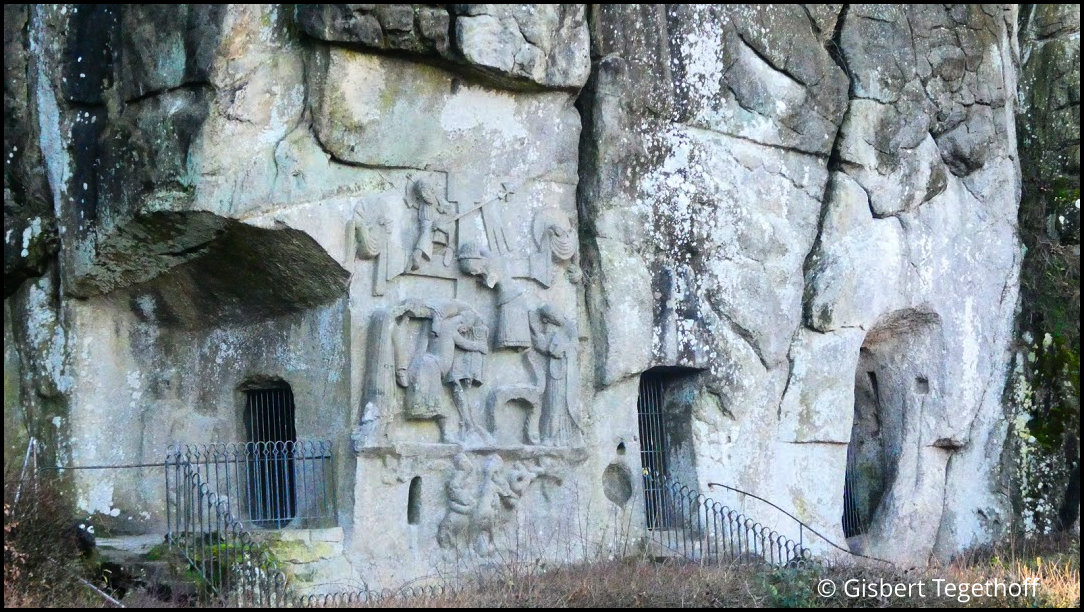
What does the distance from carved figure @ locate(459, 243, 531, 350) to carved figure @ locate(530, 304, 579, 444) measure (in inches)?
7.0

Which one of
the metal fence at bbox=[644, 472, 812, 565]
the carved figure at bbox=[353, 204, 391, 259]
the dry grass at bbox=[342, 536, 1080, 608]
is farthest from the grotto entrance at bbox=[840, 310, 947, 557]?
the carved figure at bbox=[353, 204, 391, 259]

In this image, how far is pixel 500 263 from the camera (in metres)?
15.4

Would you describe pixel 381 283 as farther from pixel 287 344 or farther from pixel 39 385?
pixel 39 385

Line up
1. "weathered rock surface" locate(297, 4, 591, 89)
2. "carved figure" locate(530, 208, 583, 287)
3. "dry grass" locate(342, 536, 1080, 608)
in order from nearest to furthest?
"dry grass" locate(342, 536, 1080, 608), "weathered rock surface" locate(297, 4, 591, 89), "carved figure" locate(530, 208, 583, 287)

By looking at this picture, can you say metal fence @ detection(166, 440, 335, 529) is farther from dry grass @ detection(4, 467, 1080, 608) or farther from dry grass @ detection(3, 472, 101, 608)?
dry grass @ detection(4, 467, 1080, 608)

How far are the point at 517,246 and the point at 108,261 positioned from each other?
12.8 ft

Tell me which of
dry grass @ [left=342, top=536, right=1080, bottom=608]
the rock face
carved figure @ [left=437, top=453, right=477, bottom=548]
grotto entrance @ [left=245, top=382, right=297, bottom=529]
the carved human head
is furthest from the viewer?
grotto entrance @ [left=245, top=382, right=297, bottom=529]

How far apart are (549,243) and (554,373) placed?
4.29ft

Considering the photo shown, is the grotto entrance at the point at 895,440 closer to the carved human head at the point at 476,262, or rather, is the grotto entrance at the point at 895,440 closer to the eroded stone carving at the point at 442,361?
the carved human head at the point at 476,262

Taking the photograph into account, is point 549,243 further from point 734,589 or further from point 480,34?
point 734,589

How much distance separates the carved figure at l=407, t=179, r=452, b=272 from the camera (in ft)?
48.9

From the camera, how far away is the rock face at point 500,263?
14.4 m

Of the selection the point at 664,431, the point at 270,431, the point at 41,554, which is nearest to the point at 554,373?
the point at 664,431

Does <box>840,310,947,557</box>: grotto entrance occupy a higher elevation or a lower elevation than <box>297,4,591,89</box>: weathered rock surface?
lower
